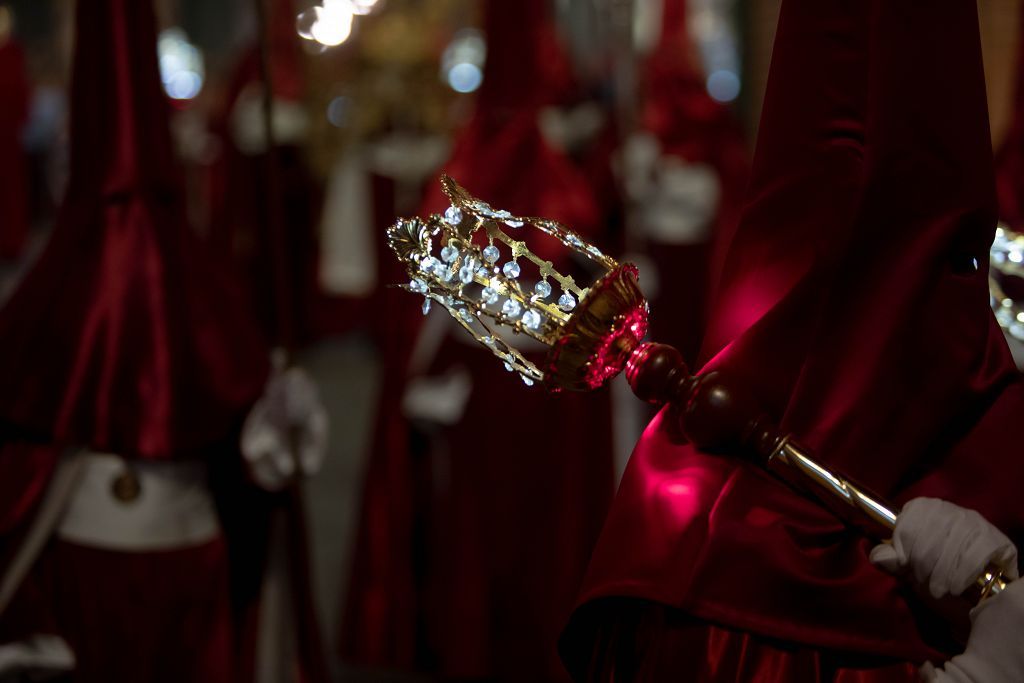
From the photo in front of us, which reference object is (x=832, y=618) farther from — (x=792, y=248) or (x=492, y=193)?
(x=492, y=193)

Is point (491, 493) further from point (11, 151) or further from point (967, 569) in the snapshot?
point (11, 151)

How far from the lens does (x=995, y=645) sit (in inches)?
33.6

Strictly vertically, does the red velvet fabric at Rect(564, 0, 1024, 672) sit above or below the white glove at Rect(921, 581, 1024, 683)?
above

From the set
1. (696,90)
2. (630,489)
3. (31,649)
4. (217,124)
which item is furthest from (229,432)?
(217,124)

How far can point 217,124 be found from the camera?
6301mm

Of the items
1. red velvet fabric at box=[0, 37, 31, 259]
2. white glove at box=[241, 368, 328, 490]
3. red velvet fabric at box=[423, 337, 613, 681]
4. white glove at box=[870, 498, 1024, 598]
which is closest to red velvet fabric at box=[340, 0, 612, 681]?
red velvet fabric at box=[423, 337, 613, 681]

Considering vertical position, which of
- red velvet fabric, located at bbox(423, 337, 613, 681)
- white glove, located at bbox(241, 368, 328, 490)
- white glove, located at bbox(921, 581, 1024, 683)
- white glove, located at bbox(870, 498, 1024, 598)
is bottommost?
red velvet fabric, located at bbox(423, 337, 613, 681)

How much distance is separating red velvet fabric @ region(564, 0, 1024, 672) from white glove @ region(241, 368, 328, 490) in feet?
3.08

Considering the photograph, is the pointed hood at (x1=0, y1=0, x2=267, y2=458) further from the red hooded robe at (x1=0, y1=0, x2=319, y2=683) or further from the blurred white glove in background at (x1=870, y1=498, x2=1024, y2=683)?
the blurred white glove in background at (x1=870, y1=498, x2=1024, y2=683)

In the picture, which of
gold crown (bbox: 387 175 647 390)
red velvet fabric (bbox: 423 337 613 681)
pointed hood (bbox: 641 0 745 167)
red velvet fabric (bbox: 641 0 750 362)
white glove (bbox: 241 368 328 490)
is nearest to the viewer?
gold crown (bbox: 387 175 647 390)

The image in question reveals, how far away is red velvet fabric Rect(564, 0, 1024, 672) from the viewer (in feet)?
3.12

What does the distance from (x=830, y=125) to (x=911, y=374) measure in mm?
253

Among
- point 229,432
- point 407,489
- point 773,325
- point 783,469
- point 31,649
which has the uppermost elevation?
point 773,325

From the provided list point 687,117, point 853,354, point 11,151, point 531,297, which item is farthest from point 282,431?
point 11,151
